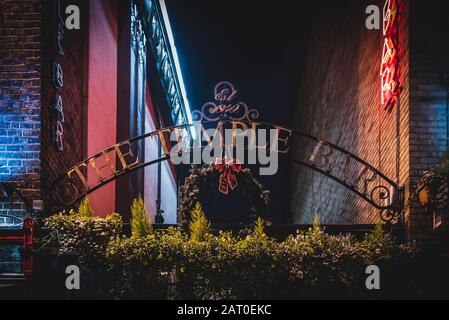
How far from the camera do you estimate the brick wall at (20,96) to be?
1045 centimetres

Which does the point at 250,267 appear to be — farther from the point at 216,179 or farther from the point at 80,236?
the point at 216,179

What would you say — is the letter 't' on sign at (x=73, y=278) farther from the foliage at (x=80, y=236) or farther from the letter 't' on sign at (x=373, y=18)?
the letter 't' on sign at (x=373, y=18)

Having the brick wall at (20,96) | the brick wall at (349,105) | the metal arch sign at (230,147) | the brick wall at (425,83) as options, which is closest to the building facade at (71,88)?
the brick wall at (20,96)

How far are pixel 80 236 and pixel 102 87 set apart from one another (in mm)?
5746

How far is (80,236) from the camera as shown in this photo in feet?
33.4

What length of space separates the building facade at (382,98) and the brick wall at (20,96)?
485 centimetres

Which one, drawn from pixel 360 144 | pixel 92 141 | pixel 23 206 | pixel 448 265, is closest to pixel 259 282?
pixel 448 265

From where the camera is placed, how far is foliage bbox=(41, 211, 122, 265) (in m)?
10.1

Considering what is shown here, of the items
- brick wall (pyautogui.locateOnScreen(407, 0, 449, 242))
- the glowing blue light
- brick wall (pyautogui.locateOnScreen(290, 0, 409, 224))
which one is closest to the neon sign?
brick wall (pyautogui.locateOnScreen(290, 0, 409, 224))

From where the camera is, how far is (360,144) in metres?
14.0

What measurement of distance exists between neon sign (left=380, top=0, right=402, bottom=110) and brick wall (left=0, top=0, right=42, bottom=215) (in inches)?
189

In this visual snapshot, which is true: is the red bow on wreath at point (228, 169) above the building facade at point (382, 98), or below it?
below

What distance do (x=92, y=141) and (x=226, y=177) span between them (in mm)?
3874
